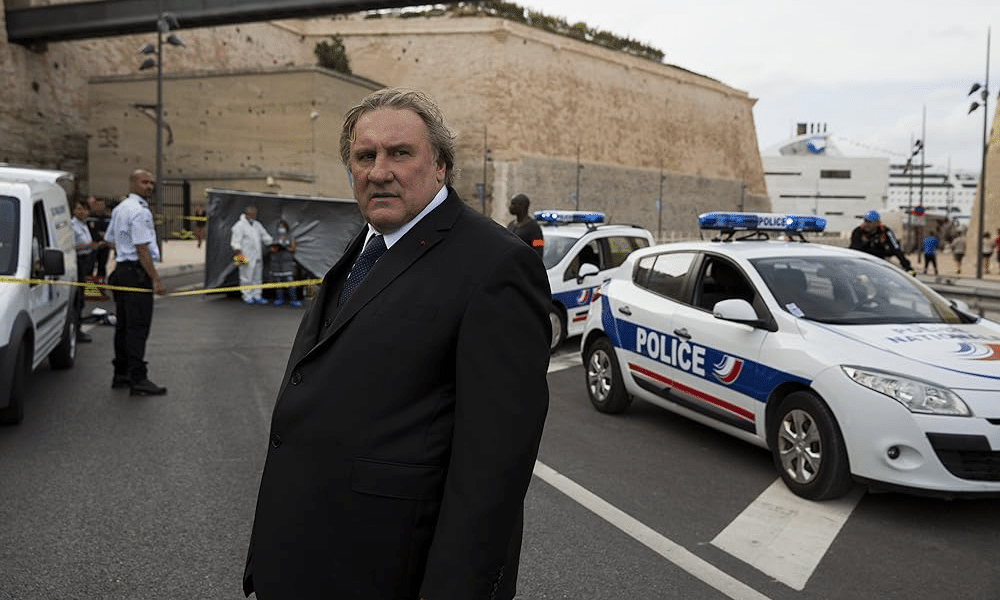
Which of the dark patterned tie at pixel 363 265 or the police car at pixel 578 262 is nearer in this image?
the dark patterned tie at pixel 363 265

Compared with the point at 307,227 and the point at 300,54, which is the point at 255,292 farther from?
the point at 300,54

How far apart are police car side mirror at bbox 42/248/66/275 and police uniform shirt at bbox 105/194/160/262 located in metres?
0.45

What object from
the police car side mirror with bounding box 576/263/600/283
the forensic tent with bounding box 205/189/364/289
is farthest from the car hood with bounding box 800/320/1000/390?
the forensic tent with bounding box 205/189/364/289

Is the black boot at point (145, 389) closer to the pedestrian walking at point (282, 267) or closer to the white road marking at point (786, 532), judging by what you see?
the white road marking at point (786, 532)

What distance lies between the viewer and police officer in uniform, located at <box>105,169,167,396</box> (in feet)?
25.1

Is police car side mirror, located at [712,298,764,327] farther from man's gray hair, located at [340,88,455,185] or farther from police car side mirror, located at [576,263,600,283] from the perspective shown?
police car side mirror, located at [576,263,600,283]

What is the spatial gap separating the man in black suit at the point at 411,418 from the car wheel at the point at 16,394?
5.47 metres

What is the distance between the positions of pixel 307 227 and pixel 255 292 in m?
1.74

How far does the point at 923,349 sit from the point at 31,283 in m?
6.72

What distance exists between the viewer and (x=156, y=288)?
7961 mm

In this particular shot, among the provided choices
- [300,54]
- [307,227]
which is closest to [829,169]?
[300,54]

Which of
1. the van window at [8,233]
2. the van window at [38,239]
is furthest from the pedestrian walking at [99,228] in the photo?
the van window at [8,233]

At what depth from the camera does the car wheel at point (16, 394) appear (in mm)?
6607

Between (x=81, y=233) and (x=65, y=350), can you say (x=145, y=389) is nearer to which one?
(x=65, y=350)
